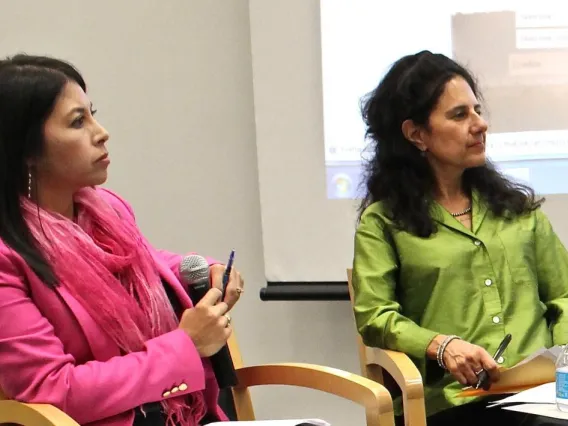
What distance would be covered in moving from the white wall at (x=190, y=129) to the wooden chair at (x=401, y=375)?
67 centimetres

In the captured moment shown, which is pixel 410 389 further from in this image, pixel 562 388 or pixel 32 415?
pixel 32 415

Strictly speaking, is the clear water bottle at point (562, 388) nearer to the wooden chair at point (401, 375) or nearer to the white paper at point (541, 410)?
the white paper at point (541, 410)

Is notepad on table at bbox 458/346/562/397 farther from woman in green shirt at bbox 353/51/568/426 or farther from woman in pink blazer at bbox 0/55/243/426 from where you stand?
woman in pink blazer at bbox 0/55/243/426

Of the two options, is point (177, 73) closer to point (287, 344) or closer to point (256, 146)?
point (256, 146)

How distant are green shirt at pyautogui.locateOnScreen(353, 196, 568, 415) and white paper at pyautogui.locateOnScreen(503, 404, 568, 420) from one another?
234mm

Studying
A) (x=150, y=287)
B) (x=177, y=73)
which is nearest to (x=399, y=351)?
(x=150, y=287)

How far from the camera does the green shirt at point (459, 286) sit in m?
1.69

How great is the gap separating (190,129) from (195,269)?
1.03 m

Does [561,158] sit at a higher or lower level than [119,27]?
lower

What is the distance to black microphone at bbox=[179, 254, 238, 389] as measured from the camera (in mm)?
1546

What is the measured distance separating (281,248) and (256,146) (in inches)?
13.0

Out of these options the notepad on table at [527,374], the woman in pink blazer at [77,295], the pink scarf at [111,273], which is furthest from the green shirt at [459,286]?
the pink scarf at [111,273]

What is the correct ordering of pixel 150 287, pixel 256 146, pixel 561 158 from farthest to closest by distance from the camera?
pixel 256 146, pixel 561 158, pixel 150 287

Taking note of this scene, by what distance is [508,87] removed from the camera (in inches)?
88.7
